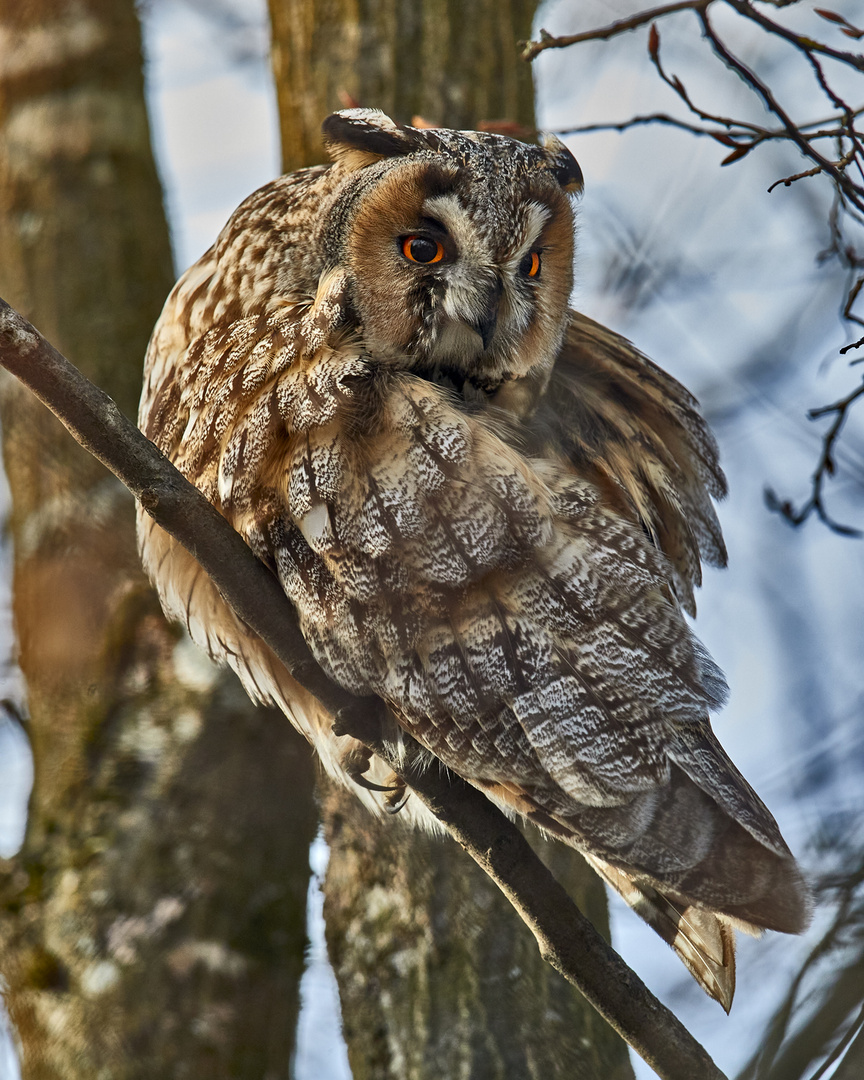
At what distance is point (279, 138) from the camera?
9.16 ft

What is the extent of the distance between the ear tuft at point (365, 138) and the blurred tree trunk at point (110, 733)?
44.4 inches

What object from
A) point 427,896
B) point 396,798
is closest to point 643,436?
point 396,798

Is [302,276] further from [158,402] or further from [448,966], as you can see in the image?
[448,966]

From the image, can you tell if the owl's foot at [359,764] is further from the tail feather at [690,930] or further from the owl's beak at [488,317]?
the owl's beak at [488,317]

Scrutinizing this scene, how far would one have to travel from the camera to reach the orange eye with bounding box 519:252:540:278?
182 centimetres

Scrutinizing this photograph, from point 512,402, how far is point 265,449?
1.58 feet

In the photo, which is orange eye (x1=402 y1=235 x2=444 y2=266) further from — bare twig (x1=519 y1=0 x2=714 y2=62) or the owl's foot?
the owl's foot

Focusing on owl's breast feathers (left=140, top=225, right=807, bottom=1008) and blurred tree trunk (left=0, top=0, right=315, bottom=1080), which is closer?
owl's breast feathers (left=140, top=225, right=807, bottom=1008)

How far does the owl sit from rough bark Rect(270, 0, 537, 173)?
796mm

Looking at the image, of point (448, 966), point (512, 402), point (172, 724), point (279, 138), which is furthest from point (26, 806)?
point (279, 138)

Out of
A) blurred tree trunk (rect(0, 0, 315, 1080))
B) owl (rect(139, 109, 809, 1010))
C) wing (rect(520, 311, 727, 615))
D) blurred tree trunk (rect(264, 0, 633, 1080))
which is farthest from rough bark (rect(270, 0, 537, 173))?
wing (rect(520, 311, 727, 615))

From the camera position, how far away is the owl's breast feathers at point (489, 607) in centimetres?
157

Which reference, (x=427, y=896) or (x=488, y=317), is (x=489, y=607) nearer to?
(x=488, y=317)

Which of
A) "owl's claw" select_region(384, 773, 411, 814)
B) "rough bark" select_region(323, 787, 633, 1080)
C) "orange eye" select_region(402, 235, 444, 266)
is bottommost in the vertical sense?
"rough bark" select_region(323, 787, 633, 1080)
